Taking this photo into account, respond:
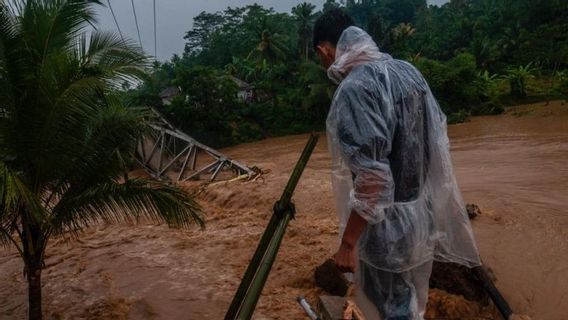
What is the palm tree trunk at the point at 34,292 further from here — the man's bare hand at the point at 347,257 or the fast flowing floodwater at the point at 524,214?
the fast flowing floodwater at the point at 524,214

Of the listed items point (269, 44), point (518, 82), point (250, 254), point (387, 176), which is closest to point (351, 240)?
point (387, 176)

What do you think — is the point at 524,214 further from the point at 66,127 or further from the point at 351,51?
the point at 66,127

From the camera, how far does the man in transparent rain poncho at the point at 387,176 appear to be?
6.48 ft

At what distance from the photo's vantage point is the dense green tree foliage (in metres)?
28.2

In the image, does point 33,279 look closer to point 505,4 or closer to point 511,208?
point 511,208

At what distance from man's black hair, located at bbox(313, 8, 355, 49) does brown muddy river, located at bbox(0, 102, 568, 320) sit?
3.40 meters

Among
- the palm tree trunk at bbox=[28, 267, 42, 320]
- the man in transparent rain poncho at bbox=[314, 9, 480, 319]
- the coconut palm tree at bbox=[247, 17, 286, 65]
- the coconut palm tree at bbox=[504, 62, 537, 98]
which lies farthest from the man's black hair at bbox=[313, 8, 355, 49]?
the coconut palm tree at bbox=[247, 17, 286, 65]

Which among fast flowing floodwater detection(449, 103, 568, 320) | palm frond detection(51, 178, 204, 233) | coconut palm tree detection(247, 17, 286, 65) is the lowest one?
fast flowing floodwater detection(449, 103, 568, 320)

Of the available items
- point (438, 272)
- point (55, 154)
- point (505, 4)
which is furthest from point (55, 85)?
point (505, 4)

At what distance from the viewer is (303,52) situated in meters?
35.4

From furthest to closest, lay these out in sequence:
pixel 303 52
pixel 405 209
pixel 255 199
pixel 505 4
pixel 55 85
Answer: pixel 505 4 → pixel 303 52 → pixel 255 199 → pixel 55 85 → pixel 405 209

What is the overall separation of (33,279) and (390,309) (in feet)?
13.3

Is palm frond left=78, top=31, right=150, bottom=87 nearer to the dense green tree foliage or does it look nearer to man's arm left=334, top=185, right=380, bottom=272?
man's arm left=334, top=185, right=380, bottom=272

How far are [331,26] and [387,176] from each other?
0.78m
